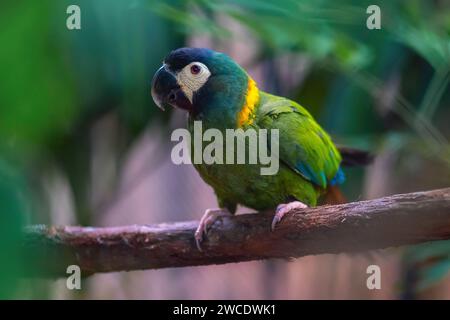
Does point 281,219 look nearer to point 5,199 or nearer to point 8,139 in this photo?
point 8,139

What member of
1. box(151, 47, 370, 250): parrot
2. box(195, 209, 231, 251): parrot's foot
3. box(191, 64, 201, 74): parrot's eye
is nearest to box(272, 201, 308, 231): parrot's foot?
box(151, 47, 370, 250): parrot

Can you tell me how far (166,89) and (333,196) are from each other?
0.33 m

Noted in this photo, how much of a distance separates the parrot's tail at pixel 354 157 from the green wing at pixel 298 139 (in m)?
0.06

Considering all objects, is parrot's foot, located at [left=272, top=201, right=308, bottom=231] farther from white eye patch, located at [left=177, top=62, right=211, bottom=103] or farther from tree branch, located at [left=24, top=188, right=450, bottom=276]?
white eye patch, located at [left=177, top=62, right=211, bottom=103]

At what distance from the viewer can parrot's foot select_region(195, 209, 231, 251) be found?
0.88 meters

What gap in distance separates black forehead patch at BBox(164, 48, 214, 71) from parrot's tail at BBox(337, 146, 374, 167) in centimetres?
30

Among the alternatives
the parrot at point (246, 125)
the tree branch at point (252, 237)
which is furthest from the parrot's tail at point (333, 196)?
the tree branch at point (252, 237)

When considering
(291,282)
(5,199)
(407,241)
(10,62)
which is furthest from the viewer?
(291,282)

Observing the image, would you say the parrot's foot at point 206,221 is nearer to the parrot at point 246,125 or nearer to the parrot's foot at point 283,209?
the parrot at point 246,125

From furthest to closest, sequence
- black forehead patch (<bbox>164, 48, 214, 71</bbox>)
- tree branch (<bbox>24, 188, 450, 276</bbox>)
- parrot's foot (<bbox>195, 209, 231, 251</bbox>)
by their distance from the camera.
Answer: parrot's foot (<bbox>195, 209, 231, 251</bbox>) < black forehead patch (<bbox>164, 48, 214, 71</bbox>) < tree branch (<bbox>24, 188, 450, 276</bbox>)

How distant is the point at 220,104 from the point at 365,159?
0.96 ft

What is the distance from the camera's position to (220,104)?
0.84 meters
